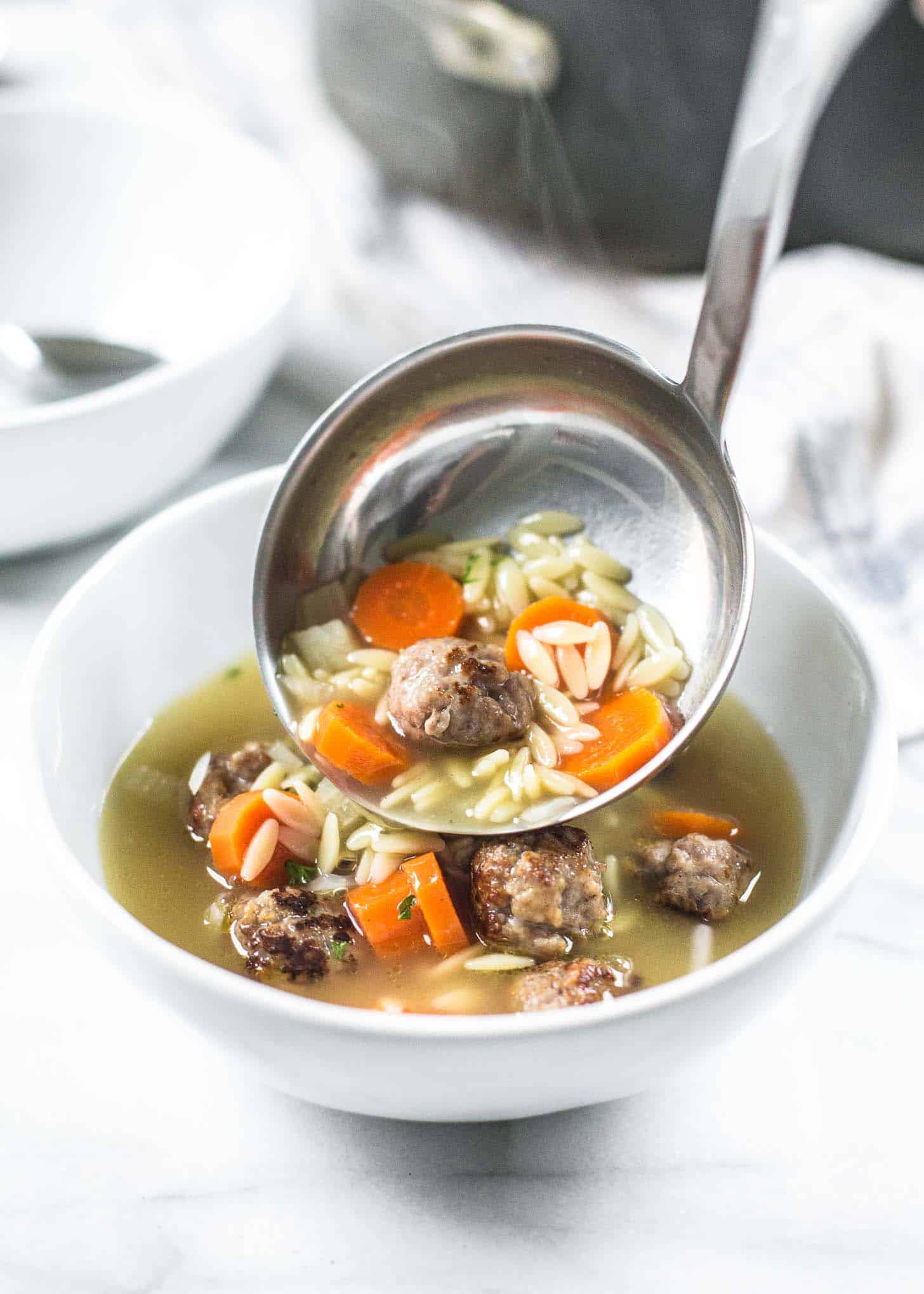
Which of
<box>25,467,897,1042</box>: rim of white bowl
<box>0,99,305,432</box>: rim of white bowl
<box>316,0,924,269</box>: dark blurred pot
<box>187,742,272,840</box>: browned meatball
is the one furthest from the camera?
<box>316,0,924,269</box>: dark blurred pot

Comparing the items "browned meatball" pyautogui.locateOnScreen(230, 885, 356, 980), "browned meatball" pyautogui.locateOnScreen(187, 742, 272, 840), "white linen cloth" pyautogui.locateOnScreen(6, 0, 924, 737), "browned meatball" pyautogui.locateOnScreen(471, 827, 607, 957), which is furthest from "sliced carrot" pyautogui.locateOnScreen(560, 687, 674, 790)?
"white linen cloth" pyautogui.locateOnScreen(6, 0, 924, 737)

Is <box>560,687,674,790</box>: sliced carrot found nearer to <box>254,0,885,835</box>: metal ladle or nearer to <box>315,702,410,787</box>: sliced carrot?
<box>254,0,885,835</box>: metal ladle

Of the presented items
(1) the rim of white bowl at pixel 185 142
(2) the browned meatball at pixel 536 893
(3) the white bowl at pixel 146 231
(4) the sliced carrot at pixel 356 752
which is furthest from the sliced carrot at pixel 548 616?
(3) the white bowl at pixel 146 231

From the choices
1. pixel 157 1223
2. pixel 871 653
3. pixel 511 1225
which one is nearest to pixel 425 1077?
pixel 511 1225

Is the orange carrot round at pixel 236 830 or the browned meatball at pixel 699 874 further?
the orange carrot round at pixel 236 830

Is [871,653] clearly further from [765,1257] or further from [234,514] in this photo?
[234,514]

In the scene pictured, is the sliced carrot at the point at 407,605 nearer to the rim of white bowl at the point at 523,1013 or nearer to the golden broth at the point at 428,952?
the golden broth at the point at 428,952
